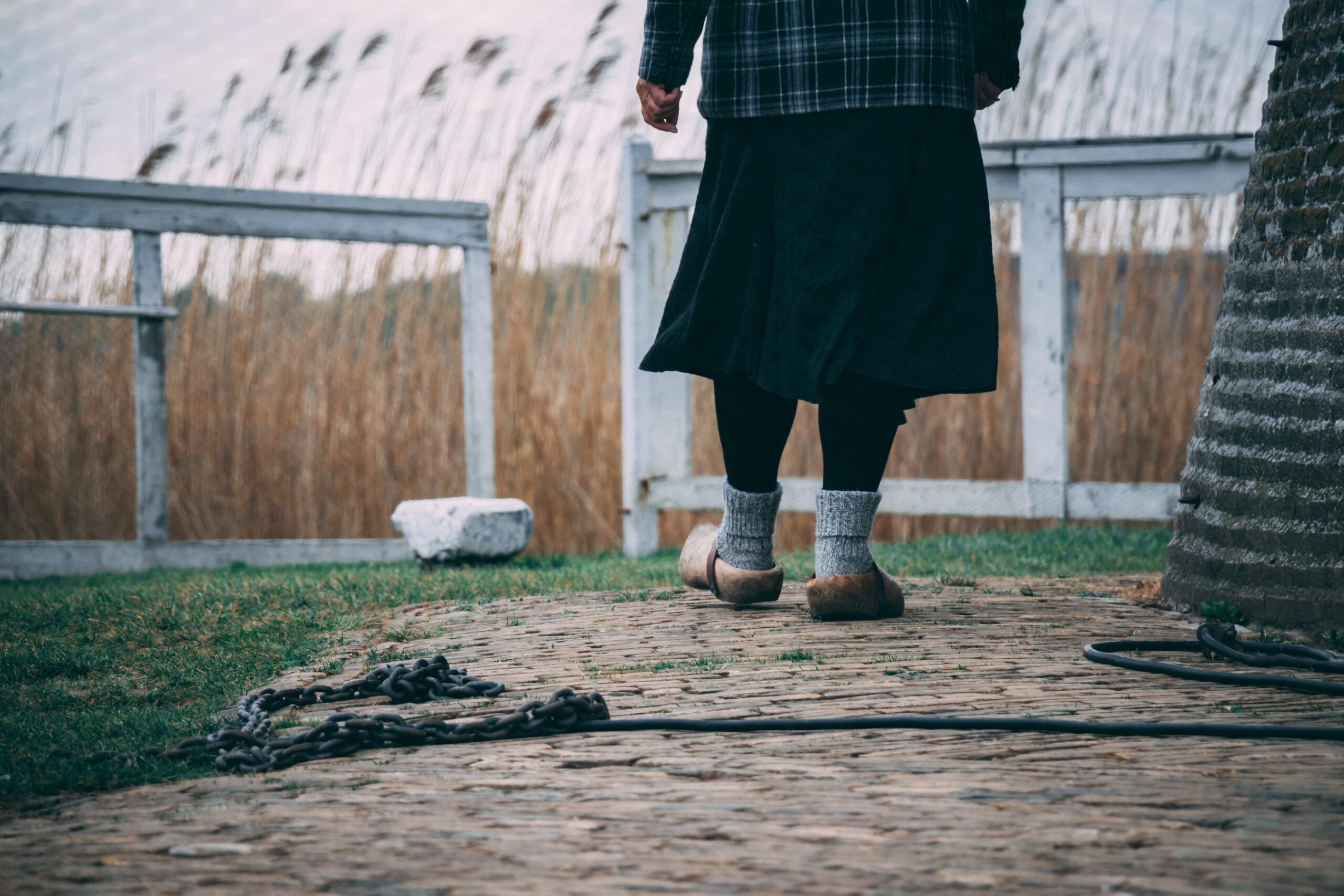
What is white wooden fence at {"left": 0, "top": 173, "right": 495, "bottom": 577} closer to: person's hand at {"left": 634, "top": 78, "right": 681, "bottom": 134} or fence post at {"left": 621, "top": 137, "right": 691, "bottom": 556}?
fence post at {"left": 621, "top": 137, "right": 691, "bottom": 556}

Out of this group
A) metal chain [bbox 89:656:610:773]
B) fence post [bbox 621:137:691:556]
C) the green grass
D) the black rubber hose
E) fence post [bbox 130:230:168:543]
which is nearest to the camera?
metal chain [bbox 89:656:610:773]

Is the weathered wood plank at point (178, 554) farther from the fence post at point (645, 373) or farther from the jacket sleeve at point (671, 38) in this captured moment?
the jacket sleeve at point (671, 38)

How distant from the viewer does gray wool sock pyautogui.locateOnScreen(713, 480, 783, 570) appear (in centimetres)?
302

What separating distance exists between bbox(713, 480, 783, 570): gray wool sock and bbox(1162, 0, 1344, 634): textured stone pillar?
1.07 meters

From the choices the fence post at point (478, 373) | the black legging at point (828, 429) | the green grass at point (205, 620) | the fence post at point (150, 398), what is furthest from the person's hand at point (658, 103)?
the fence post at point (150, 398)

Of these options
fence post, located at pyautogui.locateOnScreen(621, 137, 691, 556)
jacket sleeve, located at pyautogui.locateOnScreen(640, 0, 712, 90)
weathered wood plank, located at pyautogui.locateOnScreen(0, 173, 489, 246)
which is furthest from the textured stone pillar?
weathered wood plank, located at pyautogui.locateOnScreen(0, 173, 489, 246)

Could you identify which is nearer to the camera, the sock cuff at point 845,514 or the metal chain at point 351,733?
the metal chain at point 351,733

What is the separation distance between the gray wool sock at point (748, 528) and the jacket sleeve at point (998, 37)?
1.14 m

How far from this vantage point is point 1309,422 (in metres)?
2.78

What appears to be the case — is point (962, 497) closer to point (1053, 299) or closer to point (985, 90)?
point (1053, 299)

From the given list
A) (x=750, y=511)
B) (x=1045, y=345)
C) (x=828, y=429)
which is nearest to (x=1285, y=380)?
(x=828, y=429)

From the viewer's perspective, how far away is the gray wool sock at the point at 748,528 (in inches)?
119

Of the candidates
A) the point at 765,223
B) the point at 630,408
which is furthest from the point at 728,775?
the point at 630,408

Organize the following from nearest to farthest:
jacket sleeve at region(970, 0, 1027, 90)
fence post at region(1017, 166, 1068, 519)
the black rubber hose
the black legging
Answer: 1. the black rubber hose
2. the black legging
3. jacket sleeve at region(970, 0, 1027, 90)
4. fence post at region(1017, 166, 1068, 519)
